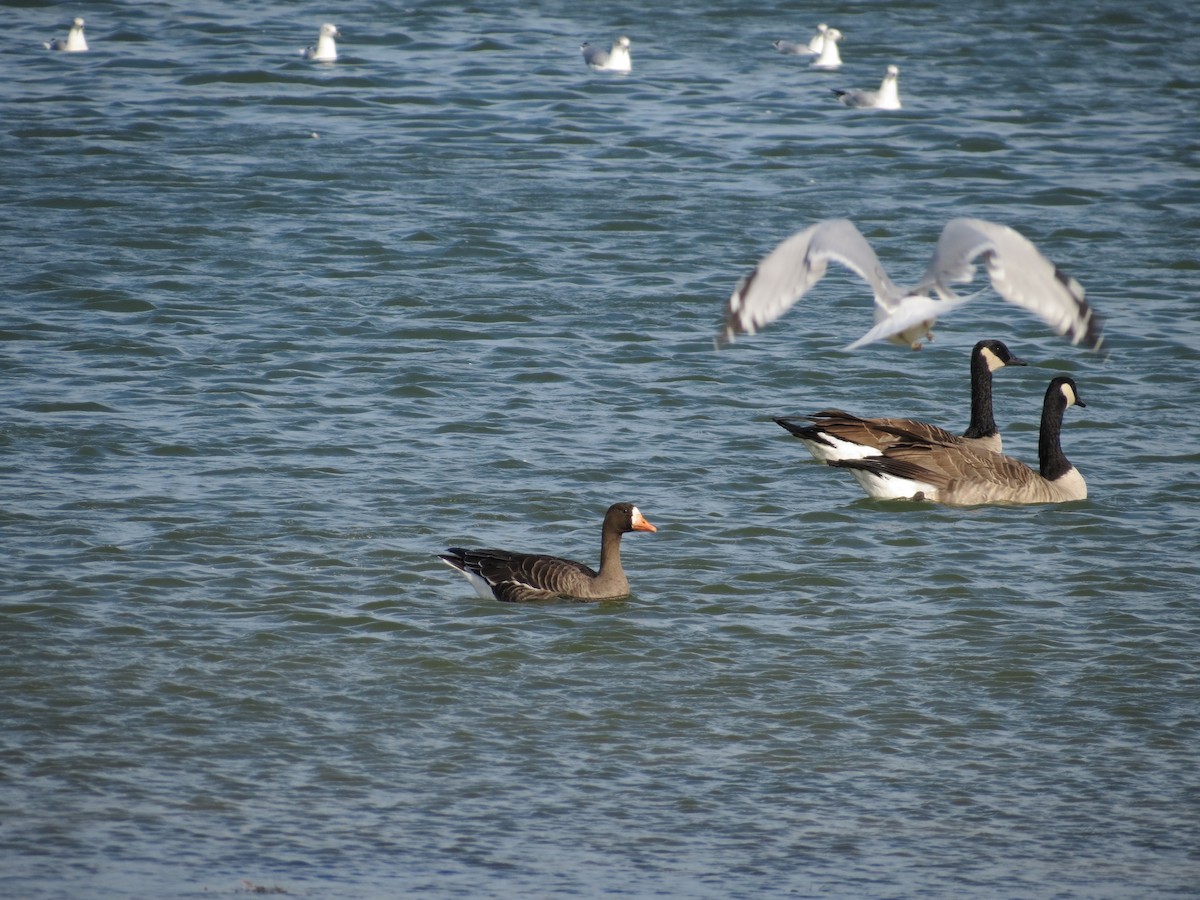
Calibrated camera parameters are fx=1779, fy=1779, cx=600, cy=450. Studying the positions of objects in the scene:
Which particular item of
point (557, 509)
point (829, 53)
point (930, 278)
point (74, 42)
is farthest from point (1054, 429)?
point (74, 42)

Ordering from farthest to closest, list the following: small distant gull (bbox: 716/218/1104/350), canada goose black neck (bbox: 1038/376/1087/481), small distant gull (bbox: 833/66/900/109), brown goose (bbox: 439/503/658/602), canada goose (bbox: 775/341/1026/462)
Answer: small distant gull (bbox: 833/66/900/109) < canada goose (bbox: 775/341/1026/462) < canada goose black neck (bbox: 1038/376/1087/481) < small distant gull (bbox: 716/218/1104/350) < brown goose (bbox: 439/503/658/602)

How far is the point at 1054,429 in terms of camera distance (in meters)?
12.8

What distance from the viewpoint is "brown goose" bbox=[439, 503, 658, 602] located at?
10109 mm

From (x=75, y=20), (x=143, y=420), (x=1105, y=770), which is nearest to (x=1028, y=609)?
(x=1105, y=770)

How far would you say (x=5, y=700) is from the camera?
28.5 ft

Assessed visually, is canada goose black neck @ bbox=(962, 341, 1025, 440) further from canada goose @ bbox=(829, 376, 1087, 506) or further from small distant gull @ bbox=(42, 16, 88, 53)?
small distant gull @ bbox=(42, 16, 88, 53)

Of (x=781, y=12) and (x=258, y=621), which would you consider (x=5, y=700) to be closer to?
(x=258, y=621)

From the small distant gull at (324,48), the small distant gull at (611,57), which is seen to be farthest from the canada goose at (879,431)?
the small distant gull at (324,48)

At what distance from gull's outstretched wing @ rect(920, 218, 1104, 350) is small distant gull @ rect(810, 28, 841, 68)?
1551 centimetres

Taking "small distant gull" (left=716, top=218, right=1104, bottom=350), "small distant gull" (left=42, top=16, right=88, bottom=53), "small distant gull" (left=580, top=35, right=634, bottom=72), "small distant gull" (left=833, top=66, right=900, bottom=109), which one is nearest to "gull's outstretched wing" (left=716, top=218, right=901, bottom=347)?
"small distant gull" (left=716, top=218, right=1104, bottom=350)

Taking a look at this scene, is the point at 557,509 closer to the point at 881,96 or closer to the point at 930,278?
the point at 930,278

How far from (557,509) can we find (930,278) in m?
2.91

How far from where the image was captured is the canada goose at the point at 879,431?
1270 centimetres

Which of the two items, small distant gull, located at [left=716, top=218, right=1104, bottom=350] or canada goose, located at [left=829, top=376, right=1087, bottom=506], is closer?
small distant gull, located at [left=716, top=218, right=1104, bottom=350]
